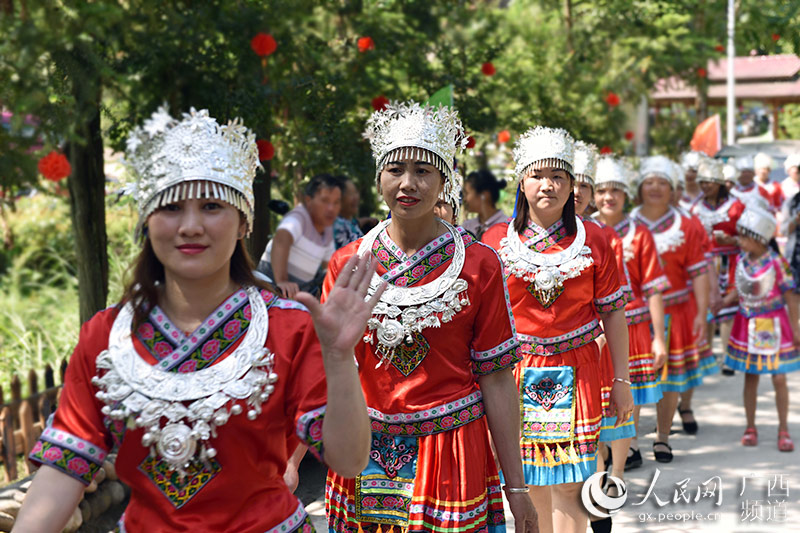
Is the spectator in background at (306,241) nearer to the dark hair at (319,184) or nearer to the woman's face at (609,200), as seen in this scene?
the dark hair at (319,184)

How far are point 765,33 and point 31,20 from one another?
6.54m

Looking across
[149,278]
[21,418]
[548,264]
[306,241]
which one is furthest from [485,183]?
[149,278]

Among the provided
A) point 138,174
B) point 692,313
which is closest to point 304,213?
point 692,313

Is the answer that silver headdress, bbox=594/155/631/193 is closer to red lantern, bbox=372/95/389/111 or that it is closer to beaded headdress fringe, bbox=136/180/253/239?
red lantern, bbox=372/95/389/111

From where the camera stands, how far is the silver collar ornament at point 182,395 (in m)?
2.27

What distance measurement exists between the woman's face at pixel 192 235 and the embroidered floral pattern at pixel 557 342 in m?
2.43

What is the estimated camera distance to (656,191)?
710cm

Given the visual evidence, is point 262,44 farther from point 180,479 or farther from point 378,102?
point 180,479

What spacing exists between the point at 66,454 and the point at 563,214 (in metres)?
3.05

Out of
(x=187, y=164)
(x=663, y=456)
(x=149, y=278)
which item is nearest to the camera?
(x=187, y=164)

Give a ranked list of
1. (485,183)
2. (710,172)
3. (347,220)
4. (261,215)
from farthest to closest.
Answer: (710,172), (261,215), (485,183), (347,220)

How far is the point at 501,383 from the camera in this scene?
3268 mm

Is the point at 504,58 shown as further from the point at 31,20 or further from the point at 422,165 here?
the point at 422,165

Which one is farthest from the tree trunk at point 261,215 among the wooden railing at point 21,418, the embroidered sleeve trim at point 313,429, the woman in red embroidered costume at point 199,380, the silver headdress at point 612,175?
the embroidered sleeve trim at point 313,429
